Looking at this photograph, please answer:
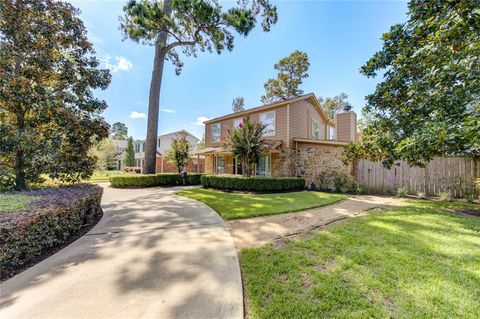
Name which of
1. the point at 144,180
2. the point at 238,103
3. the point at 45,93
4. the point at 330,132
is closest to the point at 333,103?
the point at 238,103

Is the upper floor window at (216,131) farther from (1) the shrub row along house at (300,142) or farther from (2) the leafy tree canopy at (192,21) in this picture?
(2) the leafy tree canopy at (192,21)

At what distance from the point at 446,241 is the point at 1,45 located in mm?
10365

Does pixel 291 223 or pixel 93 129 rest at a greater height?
pixel 93 129

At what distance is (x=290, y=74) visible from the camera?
24719mm

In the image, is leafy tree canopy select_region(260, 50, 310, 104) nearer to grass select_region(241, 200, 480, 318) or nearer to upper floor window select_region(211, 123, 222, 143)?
upper floor window select_region(211, 123, 222, 143)

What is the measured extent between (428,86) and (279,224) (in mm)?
6059

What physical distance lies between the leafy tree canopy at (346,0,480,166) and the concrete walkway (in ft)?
7.95

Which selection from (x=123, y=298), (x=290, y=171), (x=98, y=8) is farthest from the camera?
(x=290, y=171)

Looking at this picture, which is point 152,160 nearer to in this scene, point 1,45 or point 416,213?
point 1,45

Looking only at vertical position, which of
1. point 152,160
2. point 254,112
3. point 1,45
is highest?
point 254,112

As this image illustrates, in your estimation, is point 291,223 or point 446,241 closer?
point 446,241

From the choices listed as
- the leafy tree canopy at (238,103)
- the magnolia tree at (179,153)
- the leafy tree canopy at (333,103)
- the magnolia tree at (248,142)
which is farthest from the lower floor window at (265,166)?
the leafy tree canopy at (238,103)

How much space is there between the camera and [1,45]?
15.9 feet

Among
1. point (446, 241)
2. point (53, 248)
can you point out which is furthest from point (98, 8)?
point (446, 241)
